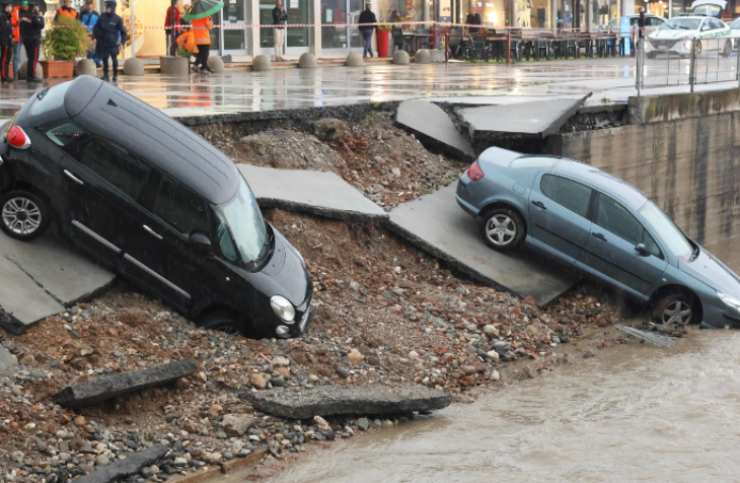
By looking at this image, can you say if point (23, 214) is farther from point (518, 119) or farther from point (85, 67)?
point (85, 67)

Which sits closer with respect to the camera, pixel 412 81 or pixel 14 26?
pixel 14 26

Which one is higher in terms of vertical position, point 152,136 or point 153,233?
point 152,136

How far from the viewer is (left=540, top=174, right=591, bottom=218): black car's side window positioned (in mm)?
17484

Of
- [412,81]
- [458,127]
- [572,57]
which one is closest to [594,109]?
[458,127]

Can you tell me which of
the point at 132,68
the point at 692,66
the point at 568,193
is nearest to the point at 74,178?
the point at 568,193

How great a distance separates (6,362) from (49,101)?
11.5 ft

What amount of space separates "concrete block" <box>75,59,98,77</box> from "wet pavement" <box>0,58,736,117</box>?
682 millimetres

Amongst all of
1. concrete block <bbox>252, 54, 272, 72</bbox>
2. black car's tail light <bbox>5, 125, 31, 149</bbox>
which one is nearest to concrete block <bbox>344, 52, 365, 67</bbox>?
concrete block <bbox>252, 54, 272, 72</bbox>

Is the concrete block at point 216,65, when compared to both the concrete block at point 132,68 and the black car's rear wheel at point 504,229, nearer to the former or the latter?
the concrete block at point 132,68

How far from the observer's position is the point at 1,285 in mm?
12078

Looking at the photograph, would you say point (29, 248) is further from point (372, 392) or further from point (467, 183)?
point (467, 183)

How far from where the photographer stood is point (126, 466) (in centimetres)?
980

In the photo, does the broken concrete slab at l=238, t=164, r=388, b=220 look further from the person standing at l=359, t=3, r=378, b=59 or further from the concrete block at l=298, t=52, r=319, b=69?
the person standing at l=359, t=3, r=378, b=59

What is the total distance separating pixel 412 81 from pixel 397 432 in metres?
18.6
